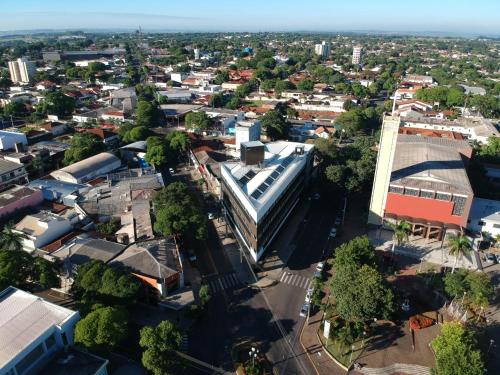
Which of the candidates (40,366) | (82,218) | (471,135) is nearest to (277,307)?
(40,366)

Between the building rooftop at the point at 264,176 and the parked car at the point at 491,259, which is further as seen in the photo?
the parked car at the point at 491,259

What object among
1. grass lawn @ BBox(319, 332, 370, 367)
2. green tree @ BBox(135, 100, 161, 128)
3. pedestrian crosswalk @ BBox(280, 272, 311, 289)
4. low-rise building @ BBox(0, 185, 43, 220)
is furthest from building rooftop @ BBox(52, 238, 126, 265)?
green tree @ BBox(135, 100, 161, 128)

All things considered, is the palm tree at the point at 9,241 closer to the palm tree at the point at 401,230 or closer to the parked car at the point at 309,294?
the parked car at the point at 309,294

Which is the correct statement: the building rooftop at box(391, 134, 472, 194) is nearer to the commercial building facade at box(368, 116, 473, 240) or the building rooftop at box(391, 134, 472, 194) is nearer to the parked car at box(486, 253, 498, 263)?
the commercial building facade at box(368, 116, 473, 240)

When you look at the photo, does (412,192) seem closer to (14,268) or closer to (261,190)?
(261,190)

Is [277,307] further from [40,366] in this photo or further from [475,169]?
[475,169]

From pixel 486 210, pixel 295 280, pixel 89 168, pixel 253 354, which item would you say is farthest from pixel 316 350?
pixel 89 168

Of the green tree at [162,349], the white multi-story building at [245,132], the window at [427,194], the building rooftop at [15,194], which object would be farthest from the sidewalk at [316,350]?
the building rooftop at [15,194]
